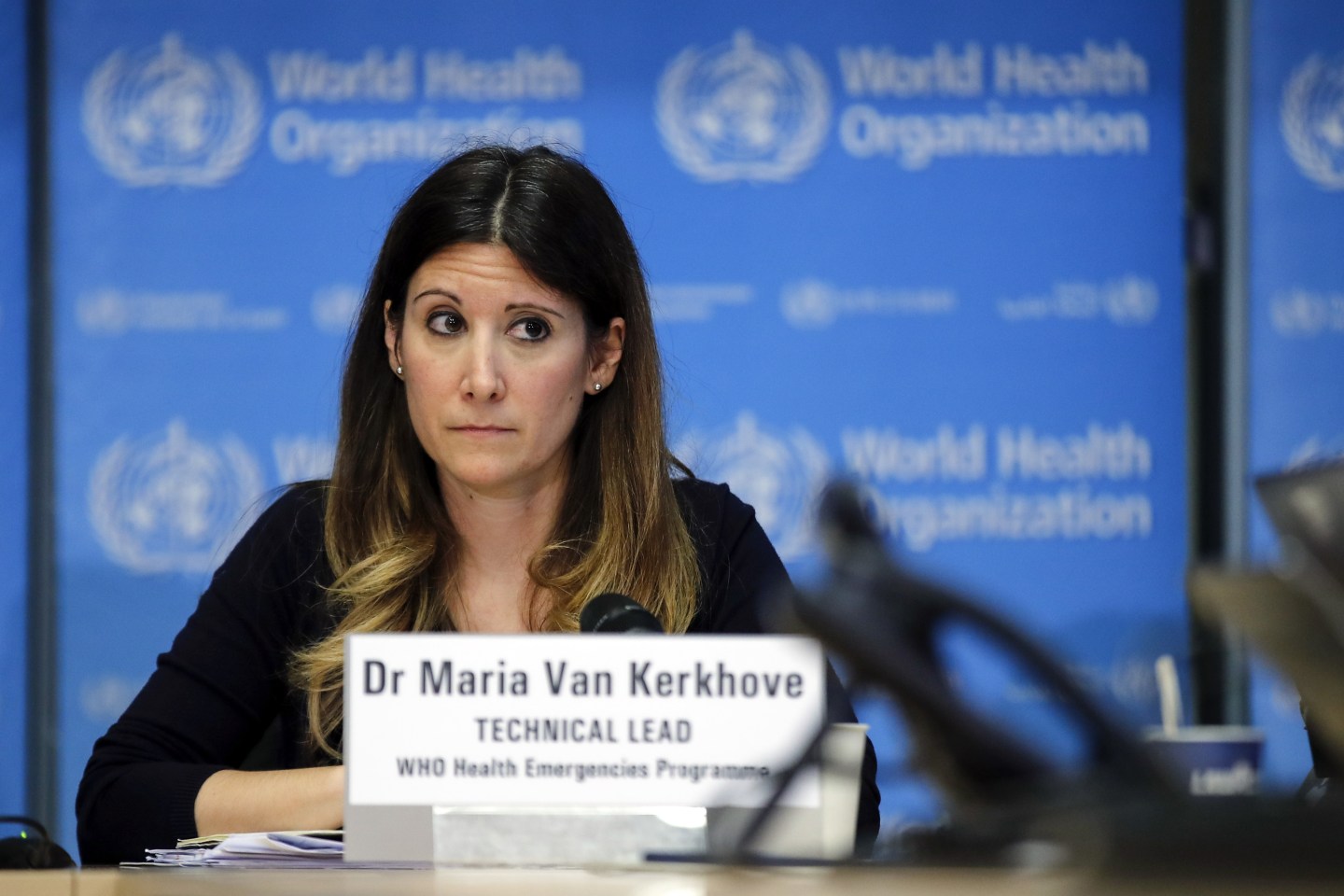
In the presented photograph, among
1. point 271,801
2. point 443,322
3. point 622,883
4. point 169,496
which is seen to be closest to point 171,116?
point 169,496

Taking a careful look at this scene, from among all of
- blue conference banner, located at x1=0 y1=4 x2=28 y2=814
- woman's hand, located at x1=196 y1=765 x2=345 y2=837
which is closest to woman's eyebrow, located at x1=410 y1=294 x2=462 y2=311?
woman's hand, located at x1=196 y1=765 x2=345 y2=837

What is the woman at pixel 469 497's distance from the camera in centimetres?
172

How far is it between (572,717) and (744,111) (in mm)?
2304

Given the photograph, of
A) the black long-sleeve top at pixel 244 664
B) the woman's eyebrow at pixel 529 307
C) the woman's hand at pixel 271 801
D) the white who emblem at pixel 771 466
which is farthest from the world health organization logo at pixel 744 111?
the woman's hand at pixel 271 801

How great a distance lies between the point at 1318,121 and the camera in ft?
9.90

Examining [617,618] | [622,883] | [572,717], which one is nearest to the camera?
[622,883]

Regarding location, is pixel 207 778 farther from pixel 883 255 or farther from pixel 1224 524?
pixel 1224 524

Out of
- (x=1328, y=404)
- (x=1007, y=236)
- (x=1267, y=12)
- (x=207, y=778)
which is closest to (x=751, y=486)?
(x=1007, y=236)

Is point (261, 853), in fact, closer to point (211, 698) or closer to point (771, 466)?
point (211, 698)

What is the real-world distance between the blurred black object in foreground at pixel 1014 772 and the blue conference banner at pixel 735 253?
2.43 m

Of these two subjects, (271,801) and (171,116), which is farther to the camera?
(171,116)

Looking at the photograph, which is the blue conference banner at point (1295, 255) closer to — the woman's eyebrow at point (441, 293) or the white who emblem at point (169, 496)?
the woman's eyebrow at point (441, 293)

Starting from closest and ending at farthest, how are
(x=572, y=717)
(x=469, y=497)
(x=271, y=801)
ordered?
1. (x=572, y=717)
2. (x=271, y=801)
3. (x=469, y=497)

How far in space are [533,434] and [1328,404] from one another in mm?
1991
